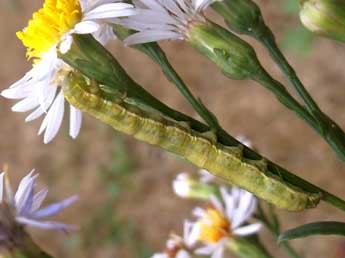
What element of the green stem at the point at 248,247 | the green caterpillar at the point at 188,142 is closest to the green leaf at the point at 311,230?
the green caterpillar at the point at 188,142

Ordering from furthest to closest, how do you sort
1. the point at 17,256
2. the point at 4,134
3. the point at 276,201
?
the point at 4,134
the point at 17,256
the point at 276,201

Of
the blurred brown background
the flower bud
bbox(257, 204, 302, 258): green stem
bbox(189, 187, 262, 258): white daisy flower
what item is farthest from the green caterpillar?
the blurred brown background

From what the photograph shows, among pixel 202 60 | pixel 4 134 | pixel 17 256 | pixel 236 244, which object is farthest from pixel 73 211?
pixel 17 256

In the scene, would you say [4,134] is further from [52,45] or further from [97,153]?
[52,45]

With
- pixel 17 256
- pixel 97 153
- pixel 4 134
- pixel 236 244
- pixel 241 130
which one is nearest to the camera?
pixel 17 256

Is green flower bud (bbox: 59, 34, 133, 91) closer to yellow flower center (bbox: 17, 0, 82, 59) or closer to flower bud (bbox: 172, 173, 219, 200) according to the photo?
yellow flower center (bbox: 17, 0, 82, 59)

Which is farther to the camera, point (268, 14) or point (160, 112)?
point (268, 14)

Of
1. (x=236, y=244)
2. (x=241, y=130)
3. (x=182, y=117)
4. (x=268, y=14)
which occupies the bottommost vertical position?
(x=241, y=130)
